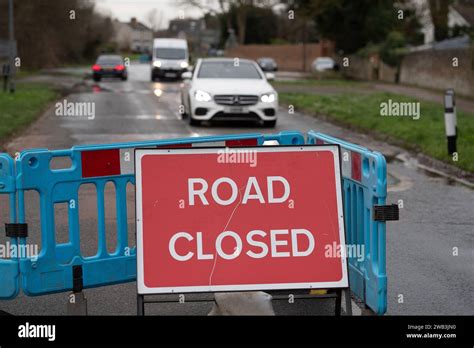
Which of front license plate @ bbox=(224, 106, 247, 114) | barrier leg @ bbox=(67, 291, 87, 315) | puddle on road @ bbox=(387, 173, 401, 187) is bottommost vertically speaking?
puddle on road @ bbox=(387, 173, 401, 187)

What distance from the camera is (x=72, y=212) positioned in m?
6.17

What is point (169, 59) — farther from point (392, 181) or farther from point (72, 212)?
point (72, 212)

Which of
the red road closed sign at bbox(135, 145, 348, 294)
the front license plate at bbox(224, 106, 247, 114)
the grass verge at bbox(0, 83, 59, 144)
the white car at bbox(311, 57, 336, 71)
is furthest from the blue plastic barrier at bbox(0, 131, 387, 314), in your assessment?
the white car at bbox(311, 57, 336, 71)

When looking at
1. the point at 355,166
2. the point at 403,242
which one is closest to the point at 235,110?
→ the point at 403,242

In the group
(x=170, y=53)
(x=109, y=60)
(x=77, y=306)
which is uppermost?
(x=170, y=53)

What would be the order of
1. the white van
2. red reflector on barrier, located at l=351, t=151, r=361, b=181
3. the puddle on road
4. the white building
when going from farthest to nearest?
the white building, the white van, the puddle on road, red reflector on barrier, located at l=351, t=151, r=361, b=181

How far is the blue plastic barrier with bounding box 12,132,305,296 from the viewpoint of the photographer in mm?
5914

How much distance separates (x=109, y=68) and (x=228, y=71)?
1070 inches

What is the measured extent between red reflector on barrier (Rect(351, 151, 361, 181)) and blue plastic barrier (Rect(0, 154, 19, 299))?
2.26m

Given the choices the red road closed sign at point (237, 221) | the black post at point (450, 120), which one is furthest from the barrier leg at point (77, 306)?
the black post at point (450, 120)

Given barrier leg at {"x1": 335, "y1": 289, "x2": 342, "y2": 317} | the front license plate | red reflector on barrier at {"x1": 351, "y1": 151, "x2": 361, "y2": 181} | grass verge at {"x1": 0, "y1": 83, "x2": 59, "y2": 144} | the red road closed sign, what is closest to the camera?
the red road closed sign

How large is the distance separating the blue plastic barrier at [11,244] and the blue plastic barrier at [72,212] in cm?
4

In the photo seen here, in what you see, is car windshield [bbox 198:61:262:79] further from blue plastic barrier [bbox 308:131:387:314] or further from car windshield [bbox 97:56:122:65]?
car windshield [bbox 97:56:122:65]

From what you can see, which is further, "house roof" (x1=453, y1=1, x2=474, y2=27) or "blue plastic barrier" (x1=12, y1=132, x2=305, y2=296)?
"house roof" (x1=453, y1=1, x2=474, y2=27)
